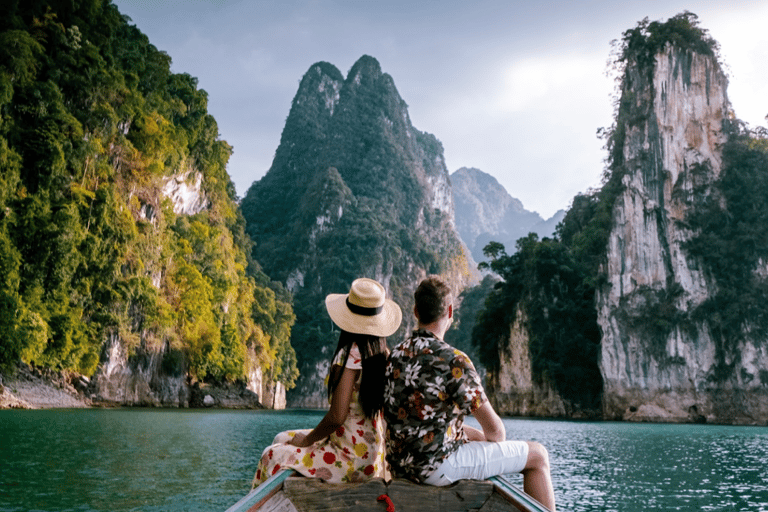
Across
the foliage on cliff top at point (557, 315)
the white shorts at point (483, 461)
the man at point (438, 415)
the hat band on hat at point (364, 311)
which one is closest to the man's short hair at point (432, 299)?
the man at point (438, 415)

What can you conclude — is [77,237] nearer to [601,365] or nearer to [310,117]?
[601,365]

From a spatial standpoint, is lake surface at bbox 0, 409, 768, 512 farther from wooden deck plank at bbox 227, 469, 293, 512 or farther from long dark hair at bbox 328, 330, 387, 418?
long dark hair at bbox 328, 330, 387, 418

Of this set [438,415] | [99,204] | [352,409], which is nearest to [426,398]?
[438,415]

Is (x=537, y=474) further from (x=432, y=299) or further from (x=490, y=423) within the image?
(x=432, y=299)

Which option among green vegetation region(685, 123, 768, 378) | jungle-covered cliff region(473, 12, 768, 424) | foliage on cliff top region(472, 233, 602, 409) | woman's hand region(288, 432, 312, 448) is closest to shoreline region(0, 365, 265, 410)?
woman's hand region(288, 432, 312, 448)

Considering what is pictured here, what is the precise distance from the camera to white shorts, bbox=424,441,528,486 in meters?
3.10

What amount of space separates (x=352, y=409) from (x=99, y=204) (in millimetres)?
27966

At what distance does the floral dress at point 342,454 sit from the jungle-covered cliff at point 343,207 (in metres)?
66.6

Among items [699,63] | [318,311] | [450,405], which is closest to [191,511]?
[450,405]

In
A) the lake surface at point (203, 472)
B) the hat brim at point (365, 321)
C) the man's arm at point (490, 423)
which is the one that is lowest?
the lake surface at point (203, 472)

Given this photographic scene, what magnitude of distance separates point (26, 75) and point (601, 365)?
106ft

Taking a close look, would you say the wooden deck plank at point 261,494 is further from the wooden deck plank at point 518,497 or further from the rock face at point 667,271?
the rock face at point 667,271

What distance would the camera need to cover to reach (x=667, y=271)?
123 feet

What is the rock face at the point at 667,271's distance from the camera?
3438 cm
